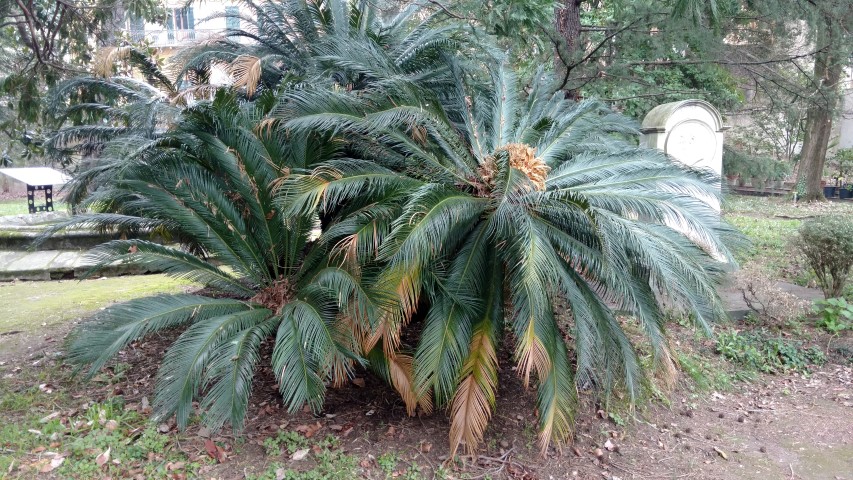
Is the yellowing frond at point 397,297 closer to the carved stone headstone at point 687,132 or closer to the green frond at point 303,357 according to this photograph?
the green frond at point 303,357

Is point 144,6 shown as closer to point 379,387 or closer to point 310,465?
point 379,387

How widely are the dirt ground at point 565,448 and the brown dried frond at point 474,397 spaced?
1.01ft

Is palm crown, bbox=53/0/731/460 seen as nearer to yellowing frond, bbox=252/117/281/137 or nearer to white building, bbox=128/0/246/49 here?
yellowing frond, bbox=252/117/281/137

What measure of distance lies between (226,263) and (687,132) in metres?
6.23

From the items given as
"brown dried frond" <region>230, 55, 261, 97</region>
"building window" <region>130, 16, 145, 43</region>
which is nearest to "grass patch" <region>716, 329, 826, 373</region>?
"brown dried frond" <region>230, 55, 261, 97</region>

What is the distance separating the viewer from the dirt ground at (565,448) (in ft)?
14.5

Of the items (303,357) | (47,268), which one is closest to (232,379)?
(303,357)

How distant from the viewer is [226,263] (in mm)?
5141

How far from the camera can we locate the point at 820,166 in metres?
18.1

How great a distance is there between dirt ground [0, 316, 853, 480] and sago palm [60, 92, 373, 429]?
0.39m

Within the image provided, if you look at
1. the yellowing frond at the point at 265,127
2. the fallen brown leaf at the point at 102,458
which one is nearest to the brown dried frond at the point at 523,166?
the yellowing frond at the point at 265,127

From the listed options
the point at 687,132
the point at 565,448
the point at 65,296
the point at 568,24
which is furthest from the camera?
the point at 687,132

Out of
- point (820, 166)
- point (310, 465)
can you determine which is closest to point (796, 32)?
point (820, 166)

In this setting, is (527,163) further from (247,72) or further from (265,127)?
(247,72)
